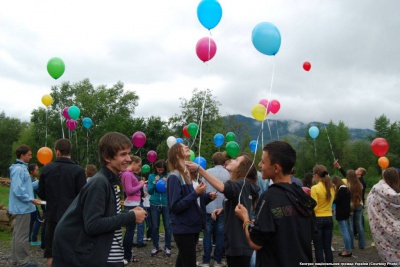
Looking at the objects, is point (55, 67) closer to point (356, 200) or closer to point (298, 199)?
point (298, 199)

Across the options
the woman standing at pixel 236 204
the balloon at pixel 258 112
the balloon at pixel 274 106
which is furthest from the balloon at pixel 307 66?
the woman standing at pixel 236 204

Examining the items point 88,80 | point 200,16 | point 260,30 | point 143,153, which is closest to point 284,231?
point 260,30

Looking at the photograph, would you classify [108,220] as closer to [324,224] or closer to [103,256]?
[103,256]

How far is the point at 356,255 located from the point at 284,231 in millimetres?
6215

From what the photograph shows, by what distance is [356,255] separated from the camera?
24.3 ft

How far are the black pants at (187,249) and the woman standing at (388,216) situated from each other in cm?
307

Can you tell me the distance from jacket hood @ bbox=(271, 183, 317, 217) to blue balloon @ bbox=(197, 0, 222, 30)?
12.2ft

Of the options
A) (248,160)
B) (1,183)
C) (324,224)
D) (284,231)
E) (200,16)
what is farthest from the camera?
(1,183)

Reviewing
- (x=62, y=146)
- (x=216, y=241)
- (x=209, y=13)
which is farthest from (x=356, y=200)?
(x=62, y=146)

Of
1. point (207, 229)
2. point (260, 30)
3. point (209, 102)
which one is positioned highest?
point (209, 102)

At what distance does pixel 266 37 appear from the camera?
4.39 m

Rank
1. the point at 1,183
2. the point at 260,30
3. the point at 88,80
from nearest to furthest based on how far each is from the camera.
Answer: the point at 260,30, the point at 1,183, the point at 88,80

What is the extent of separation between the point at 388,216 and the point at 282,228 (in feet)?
12.4

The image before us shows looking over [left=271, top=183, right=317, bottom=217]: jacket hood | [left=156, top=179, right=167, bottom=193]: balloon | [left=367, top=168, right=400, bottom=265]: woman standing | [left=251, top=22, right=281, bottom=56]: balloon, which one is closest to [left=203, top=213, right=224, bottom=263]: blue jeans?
[left=156, top=179, right=167, bottom=193]: balloon
